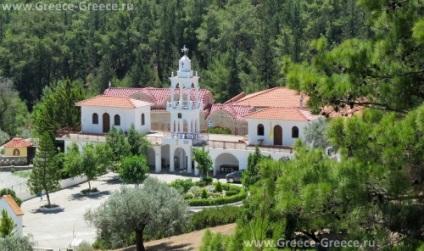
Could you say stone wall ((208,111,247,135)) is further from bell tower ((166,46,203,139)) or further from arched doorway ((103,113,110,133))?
arched doorway ((103,113,110,133))

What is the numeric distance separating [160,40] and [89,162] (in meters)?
29.7

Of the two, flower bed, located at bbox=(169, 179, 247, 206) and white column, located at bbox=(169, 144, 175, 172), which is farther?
white column, located at bbox=(169, 144, 175, 172)

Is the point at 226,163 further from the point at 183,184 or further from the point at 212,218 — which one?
the point at 212,218

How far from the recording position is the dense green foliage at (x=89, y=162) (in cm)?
3612

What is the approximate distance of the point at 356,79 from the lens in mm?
12711

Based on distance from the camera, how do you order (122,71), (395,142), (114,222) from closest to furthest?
(395,142) → (114,222) → (122,71)

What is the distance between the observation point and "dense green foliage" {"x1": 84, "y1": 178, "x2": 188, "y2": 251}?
25688 millimetres

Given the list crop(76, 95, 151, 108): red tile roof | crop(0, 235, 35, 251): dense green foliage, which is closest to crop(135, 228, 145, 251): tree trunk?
crop(0, 235, 35, 251): dense green foliage

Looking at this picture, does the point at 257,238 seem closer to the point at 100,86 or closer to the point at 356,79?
the point at 356,79

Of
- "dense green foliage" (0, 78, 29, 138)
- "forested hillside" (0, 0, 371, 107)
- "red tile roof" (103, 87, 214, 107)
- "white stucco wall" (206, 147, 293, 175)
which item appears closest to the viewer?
"white stucco wall" (206, 147, 293, 175)

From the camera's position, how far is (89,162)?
3619 centimetres

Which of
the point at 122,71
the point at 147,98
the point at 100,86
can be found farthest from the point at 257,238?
the point at 122,71

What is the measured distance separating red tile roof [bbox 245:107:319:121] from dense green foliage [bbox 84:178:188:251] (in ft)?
41.9

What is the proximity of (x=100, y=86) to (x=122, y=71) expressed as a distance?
23.7 ft
